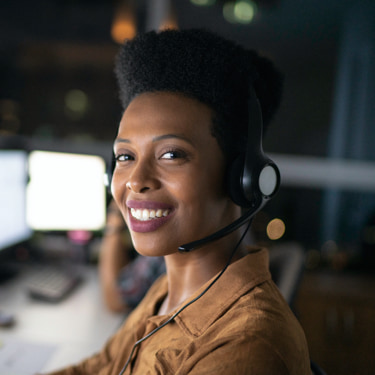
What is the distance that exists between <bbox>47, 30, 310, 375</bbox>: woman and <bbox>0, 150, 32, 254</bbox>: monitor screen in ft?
2.83

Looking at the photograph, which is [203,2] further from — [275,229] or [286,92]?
[275,229]

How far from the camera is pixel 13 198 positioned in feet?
5.02

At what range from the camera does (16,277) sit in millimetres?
1534

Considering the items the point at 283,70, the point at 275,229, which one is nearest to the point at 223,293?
the point at 275,229

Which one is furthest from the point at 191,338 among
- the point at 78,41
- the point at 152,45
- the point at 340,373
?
the point at 78,41

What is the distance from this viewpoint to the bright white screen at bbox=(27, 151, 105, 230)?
64.1 inches

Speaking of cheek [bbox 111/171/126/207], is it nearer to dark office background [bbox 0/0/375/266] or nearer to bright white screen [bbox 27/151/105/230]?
bright white screen [bbox 27/151/105/230]

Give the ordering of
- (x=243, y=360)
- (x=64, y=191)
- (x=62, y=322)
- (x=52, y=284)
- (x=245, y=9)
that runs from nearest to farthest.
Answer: (x=243, y=360) < (x=62, y=322) < (x=52, y=284) < (x=64, y=191) < (x=245, y=9)

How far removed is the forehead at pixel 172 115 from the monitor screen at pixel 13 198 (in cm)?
94

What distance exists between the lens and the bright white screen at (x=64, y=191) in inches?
64.1

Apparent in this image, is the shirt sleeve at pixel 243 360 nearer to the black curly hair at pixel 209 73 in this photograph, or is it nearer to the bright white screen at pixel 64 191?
the black curly hair at pixel 209 73

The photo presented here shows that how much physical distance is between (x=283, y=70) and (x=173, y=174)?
6.17ft

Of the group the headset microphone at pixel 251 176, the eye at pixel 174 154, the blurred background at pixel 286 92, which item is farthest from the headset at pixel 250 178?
the blurred background at pixel 286 92

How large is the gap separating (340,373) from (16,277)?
172cm
